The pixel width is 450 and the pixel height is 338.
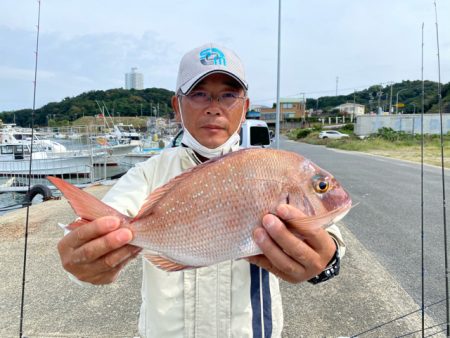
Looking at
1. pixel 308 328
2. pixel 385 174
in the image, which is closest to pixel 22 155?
pixel 385 174

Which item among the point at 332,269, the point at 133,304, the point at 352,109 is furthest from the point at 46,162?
the point at 352,109

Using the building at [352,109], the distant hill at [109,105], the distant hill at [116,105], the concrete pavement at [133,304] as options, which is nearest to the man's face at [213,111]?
the concrete pavement at [133,304]

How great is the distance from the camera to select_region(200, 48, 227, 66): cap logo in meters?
1.76

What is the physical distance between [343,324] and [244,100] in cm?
253

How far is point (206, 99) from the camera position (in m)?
1.81

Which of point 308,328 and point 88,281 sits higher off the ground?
point 88,281

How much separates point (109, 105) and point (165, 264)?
6552 centimetres

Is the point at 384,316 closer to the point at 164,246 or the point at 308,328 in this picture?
the point at 308,328

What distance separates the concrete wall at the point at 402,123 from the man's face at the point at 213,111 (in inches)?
1613

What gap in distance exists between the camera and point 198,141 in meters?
1.86

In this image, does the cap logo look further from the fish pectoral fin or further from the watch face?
the watch face

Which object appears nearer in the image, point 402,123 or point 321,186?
point 321,186

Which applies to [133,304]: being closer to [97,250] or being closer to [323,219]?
[97,250]

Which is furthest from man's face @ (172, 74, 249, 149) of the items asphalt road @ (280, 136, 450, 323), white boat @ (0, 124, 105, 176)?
white boat @ (0, 124, 105, 176)
